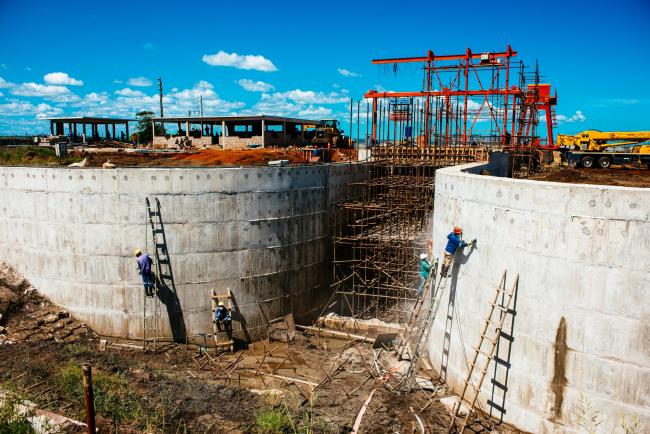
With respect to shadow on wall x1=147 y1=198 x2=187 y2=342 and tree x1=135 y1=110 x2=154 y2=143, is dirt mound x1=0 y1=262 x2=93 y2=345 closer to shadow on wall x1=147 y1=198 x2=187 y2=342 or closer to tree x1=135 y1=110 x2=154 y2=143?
shadow on wall x1=147 y1=198 x2=187 y2=342

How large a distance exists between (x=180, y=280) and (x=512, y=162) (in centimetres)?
1621

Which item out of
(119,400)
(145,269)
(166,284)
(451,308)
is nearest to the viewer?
(119,400)

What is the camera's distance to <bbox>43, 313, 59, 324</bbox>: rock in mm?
13745

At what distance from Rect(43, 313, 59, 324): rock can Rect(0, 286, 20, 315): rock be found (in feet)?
3.12

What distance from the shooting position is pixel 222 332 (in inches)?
559

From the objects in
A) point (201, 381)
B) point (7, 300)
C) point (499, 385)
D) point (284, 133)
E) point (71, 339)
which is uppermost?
point (284, 133)

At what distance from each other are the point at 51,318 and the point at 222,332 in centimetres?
489

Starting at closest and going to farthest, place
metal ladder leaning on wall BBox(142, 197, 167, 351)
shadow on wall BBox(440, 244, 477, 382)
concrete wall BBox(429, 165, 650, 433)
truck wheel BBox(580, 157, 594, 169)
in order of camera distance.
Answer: concrete wall BBox(429, 165, 650, 433) < shadow on wall BBox(440, 244, 477, 382) < metal ladder leaning on wall BBox(142, 197, 167, 351) < truck wheel BBox(580, 157, 594, 169)

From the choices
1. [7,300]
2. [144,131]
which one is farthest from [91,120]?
[7,300]

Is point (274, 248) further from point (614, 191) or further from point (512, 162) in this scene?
point (512, 162)

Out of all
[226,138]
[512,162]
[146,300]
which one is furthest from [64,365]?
[226,138]

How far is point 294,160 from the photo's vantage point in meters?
23.8

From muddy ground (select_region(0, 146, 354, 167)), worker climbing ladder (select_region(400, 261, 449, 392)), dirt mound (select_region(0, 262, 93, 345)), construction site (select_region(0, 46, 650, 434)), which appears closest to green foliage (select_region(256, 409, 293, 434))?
construction site (select_region(0, 46, 650, 434))

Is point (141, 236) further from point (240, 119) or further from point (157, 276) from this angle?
point (240, 119)
